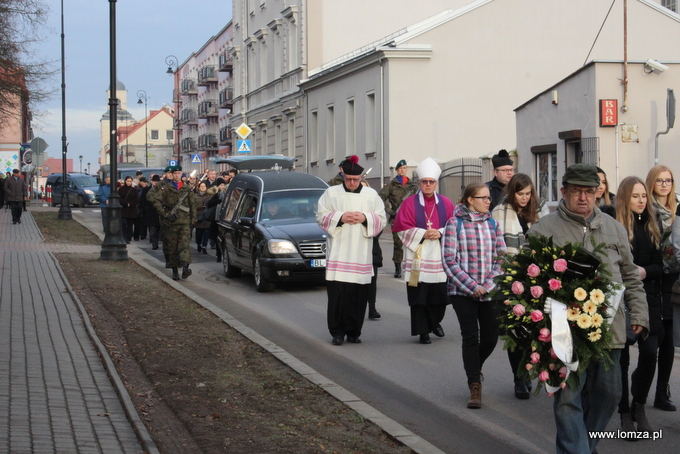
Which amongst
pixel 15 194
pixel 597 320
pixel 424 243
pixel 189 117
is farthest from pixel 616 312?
pixel 189 117

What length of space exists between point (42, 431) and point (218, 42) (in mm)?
75745

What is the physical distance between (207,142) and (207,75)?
5.93m

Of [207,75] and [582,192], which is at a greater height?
[207,75]

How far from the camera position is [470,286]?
729cm

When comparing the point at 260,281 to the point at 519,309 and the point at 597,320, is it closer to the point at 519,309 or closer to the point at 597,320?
the point at 519,309

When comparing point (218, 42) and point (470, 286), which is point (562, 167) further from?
point (218, 42)

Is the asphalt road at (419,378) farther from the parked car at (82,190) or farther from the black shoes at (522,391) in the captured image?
the parked car at (82,190)

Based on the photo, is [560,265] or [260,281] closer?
[560,265]

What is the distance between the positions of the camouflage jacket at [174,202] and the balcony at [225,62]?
55.3 m

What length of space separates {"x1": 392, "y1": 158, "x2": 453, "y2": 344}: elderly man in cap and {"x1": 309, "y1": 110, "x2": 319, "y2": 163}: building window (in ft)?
107

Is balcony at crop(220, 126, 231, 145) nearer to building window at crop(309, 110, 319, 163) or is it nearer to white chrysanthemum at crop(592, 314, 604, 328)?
building window at crop(309, 110, 319, 163)

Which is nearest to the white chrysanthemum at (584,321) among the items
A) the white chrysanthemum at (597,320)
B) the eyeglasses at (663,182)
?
the white chrysanthemum at (597,320)

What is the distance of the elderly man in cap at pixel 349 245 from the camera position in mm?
10062

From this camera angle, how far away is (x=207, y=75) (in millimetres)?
83562
